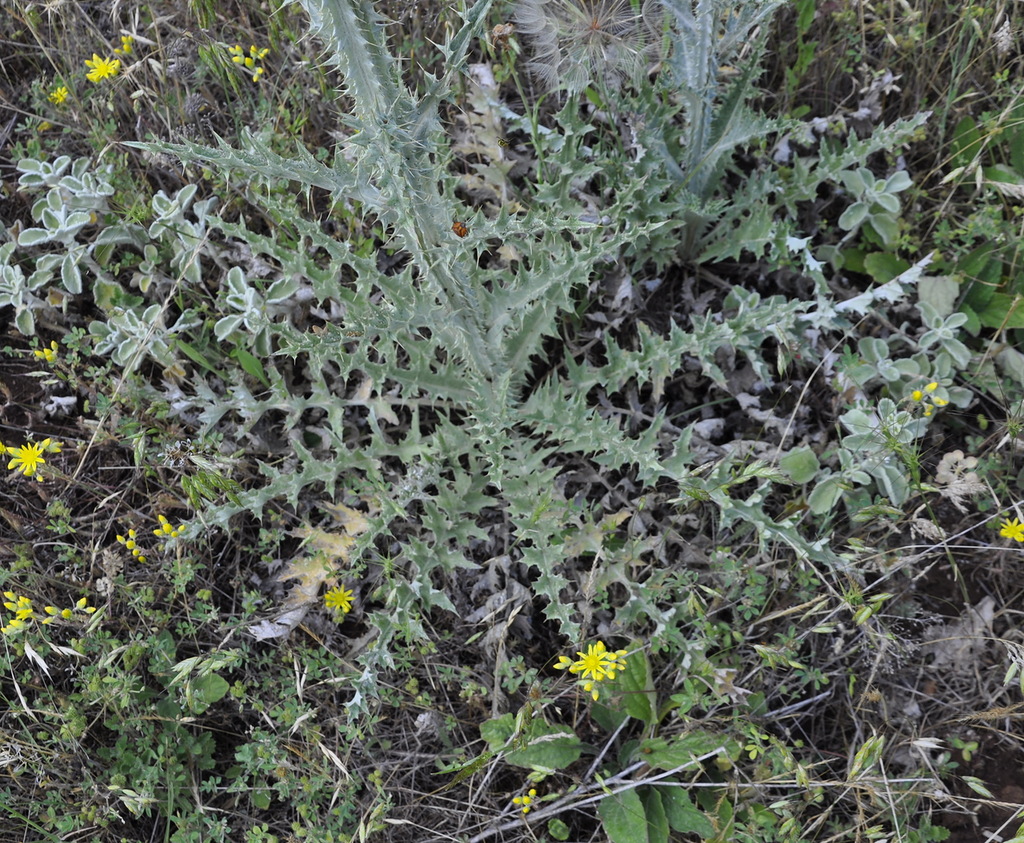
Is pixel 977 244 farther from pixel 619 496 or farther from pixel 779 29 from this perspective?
pixel 619 496

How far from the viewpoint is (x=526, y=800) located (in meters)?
2.48

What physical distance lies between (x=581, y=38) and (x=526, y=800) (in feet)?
8.02

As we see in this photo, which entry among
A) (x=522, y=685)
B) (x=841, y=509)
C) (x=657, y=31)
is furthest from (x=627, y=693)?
(x=657, y=31)

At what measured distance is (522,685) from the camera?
2.80m

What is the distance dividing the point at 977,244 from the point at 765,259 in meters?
0.86

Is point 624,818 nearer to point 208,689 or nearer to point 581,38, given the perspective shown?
point 208,689

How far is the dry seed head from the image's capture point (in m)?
2.56

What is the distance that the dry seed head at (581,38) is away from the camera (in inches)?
101

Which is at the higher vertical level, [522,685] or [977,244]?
[977,244]

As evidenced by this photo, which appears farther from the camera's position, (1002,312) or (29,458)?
(1002,312)

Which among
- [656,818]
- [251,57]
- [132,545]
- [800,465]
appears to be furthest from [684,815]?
[251,57]

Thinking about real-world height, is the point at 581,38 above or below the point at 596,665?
above

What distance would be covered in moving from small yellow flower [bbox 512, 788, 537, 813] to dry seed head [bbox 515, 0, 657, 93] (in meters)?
2.27

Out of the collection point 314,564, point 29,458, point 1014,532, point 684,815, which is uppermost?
point 29,458
